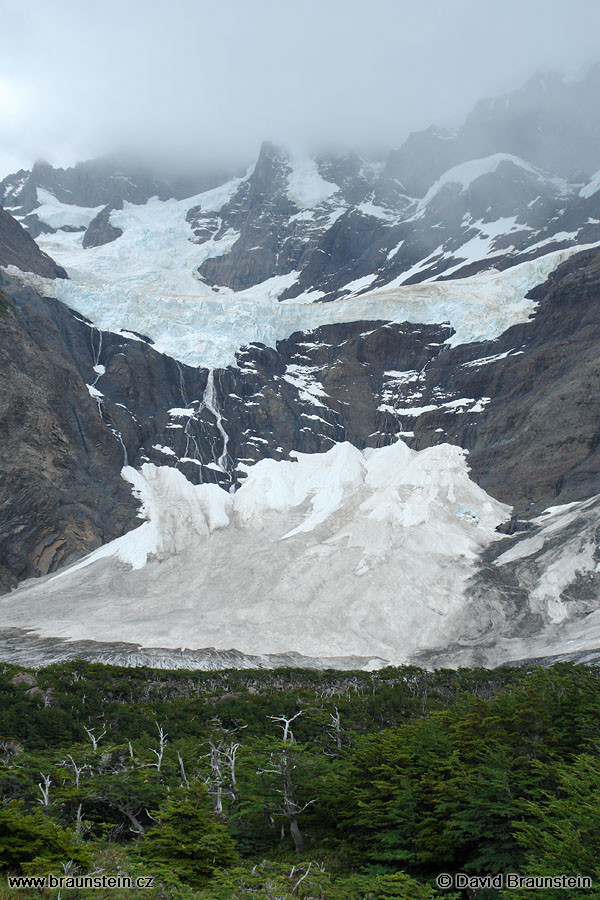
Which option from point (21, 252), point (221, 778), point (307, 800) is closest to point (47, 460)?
point (21, 252)

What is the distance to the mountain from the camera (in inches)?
2704

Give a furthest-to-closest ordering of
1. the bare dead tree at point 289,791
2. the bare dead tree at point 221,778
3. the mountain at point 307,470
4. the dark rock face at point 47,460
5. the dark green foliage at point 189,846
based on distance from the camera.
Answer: the dark rock face at point 47,460
the mountain at point 307,470
the bare dead tree at point 221,778
the bare dead tree at point 289,791
the dark green foliage at point 189,846

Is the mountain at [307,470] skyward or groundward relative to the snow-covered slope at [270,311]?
groundward

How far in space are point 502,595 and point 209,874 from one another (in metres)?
56.8

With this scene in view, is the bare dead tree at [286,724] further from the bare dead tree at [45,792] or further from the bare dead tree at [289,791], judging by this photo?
the bare dead tree at [45,792]

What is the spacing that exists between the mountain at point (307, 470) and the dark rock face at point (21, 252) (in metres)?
0.92

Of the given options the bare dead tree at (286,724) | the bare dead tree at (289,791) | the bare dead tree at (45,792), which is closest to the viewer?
the bare dead tree at (289,791)

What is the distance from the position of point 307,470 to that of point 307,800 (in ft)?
277

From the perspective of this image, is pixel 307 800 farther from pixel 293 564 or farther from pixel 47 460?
pixel 47 460

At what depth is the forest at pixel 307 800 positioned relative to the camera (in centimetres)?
1580

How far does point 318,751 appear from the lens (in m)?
31.1

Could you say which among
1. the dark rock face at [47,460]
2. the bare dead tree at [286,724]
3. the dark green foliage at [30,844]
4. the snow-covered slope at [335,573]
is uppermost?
the dark rock face at [47,460]

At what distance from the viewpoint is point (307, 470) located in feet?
358

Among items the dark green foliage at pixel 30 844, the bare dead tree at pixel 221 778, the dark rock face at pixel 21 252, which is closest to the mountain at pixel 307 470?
the dark rock face at pixel 21 252
